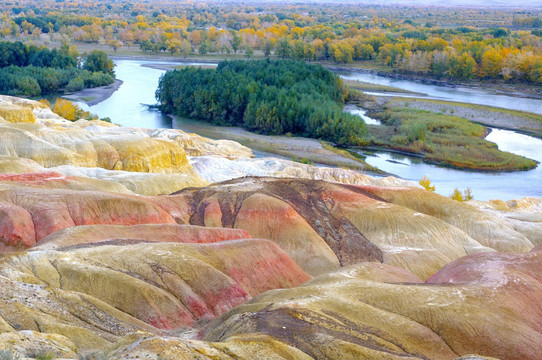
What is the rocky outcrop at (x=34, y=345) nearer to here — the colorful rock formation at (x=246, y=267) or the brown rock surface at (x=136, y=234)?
the colorful rock formation at (x=246, y=267)

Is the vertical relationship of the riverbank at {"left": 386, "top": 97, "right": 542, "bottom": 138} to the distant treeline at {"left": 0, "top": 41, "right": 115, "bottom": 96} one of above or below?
below

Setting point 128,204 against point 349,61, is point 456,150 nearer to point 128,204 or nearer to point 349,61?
point 128,204

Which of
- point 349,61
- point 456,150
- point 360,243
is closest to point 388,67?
point 349,61

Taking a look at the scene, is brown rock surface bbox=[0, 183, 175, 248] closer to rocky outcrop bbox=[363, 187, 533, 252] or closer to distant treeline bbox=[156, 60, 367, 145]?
rocky outcrop bbox=[363, 187, 533, 252]

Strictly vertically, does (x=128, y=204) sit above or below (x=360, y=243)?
above

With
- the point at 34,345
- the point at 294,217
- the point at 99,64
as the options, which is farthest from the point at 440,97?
the point at 34,345

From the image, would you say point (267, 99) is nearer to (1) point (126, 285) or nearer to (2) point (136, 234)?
(2) point (136, 234)

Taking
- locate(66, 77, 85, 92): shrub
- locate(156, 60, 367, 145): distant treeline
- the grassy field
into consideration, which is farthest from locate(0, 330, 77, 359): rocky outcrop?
the grassy field
